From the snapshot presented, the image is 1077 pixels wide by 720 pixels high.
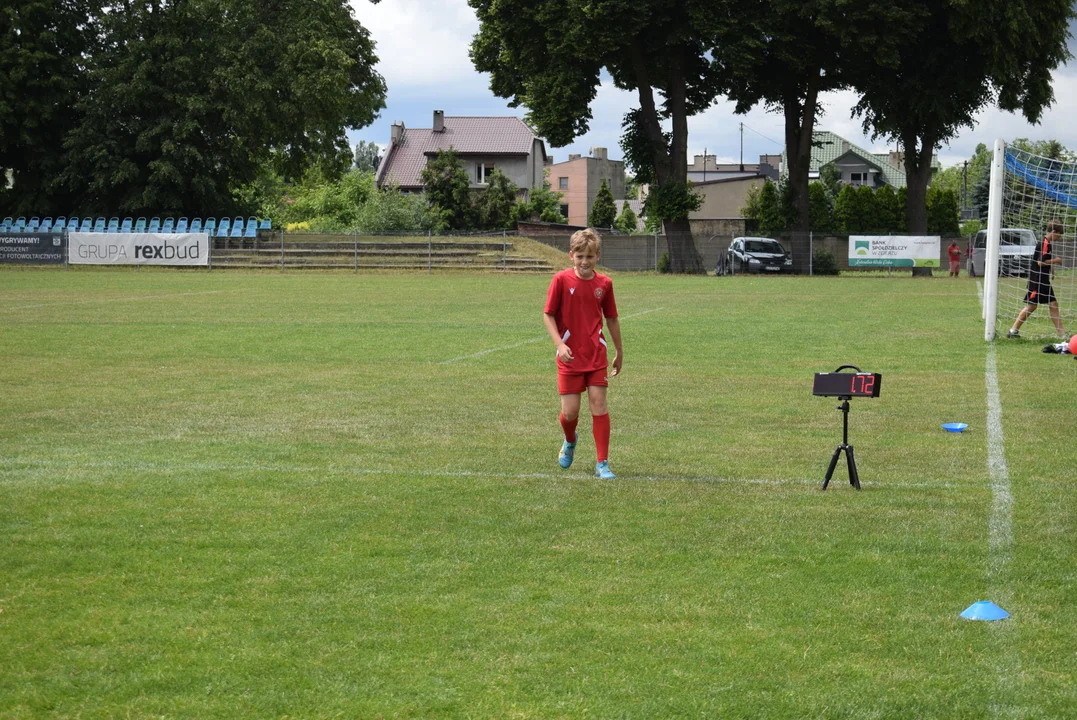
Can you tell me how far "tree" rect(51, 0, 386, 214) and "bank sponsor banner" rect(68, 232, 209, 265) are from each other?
591 cm

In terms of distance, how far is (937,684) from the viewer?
4449mm

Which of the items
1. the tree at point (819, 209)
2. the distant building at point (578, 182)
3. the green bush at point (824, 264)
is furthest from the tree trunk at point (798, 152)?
the distant building at point (578, 182)

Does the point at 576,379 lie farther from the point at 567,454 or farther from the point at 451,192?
the point at 451,192

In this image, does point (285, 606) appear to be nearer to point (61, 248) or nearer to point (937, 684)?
point (937, 684)

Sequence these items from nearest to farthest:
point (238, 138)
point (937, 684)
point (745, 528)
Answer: point (937, 684), point (745, 528), point (238, 138)

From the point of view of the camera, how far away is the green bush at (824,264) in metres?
51.8

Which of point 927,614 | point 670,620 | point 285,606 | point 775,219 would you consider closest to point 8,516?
point 285,606

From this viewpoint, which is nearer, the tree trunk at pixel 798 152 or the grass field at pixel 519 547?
the grass field at pixel 519 547

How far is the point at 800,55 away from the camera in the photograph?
49719 mm

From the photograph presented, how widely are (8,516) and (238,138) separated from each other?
53.6 meters

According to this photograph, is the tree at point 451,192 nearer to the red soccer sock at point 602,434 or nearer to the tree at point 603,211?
the tree at point 603,211

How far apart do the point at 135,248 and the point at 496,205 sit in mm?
34464

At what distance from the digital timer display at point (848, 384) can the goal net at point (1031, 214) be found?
11933mm

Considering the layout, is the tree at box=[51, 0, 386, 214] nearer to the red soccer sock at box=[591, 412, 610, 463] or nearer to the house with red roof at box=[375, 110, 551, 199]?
the house with red roof at box=[375, 110, 551, 199]
